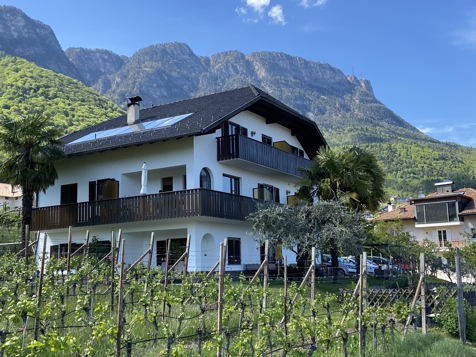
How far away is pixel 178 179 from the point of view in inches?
955

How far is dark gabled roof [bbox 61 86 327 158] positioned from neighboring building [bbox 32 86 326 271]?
68 mm

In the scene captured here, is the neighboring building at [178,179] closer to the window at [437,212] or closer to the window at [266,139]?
the window at [266,139]

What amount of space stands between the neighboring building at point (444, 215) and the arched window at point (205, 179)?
3318 cm

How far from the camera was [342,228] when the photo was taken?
61.2 ft

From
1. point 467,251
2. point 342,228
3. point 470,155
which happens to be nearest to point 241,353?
point 342,228

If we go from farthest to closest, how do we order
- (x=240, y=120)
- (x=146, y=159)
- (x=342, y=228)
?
(x=240, y=120)
(x=146, y=159)
(x=342, y=228)

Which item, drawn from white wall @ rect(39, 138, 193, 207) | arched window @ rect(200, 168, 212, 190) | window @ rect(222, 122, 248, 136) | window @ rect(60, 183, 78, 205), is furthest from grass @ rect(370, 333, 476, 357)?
window @ rect(60, 183, 78, 205)

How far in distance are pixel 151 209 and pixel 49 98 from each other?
45936 mm

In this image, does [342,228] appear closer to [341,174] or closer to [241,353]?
[341,174]

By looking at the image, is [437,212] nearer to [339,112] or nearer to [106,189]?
[106,189]

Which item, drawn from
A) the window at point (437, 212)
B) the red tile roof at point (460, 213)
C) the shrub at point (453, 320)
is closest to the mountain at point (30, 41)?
the red tile roof at point (460, 213)

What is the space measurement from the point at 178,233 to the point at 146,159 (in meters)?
3.58

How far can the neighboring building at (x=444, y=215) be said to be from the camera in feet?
172

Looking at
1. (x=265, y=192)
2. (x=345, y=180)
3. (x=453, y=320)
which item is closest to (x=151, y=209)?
(x=265, y=192)
